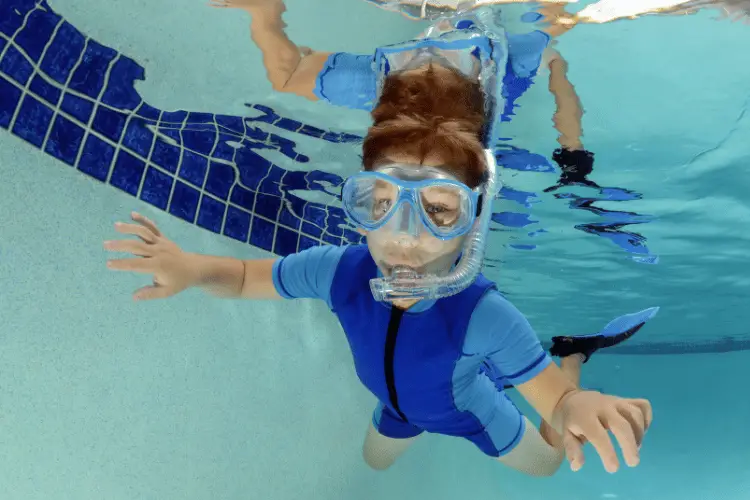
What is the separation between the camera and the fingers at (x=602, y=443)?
2.48m

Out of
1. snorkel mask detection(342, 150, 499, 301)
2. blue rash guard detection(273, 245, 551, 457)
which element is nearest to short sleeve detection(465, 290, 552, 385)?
blue rash guard detection(273, 245, 551, 457)

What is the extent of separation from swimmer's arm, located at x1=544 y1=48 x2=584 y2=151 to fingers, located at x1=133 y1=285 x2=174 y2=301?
3790 mm

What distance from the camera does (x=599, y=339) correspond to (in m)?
5.80

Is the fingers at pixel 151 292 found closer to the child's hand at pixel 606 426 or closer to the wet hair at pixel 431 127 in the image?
the wet hair at pixel 431 127

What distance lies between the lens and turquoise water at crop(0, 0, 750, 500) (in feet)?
13.3

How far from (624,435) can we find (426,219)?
1.40 meters

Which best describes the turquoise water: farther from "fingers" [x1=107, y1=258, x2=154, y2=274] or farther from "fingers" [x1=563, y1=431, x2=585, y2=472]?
"fingers" [x1=563, y1=431, x2=585, y2=472]

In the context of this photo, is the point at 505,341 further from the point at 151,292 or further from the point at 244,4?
the point at 244,4

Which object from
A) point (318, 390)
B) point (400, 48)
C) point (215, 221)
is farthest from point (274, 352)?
point (400, 48)

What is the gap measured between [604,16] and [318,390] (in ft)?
19.6

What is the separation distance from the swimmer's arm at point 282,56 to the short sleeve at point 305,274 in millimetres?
1943

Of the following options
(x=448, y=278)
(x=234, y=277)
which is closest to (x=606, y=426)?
(x=448, y=278)

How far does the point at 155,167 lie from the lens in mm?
5773

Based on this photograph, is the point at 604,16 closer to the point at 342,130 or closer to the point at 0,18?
the point at 342,130
